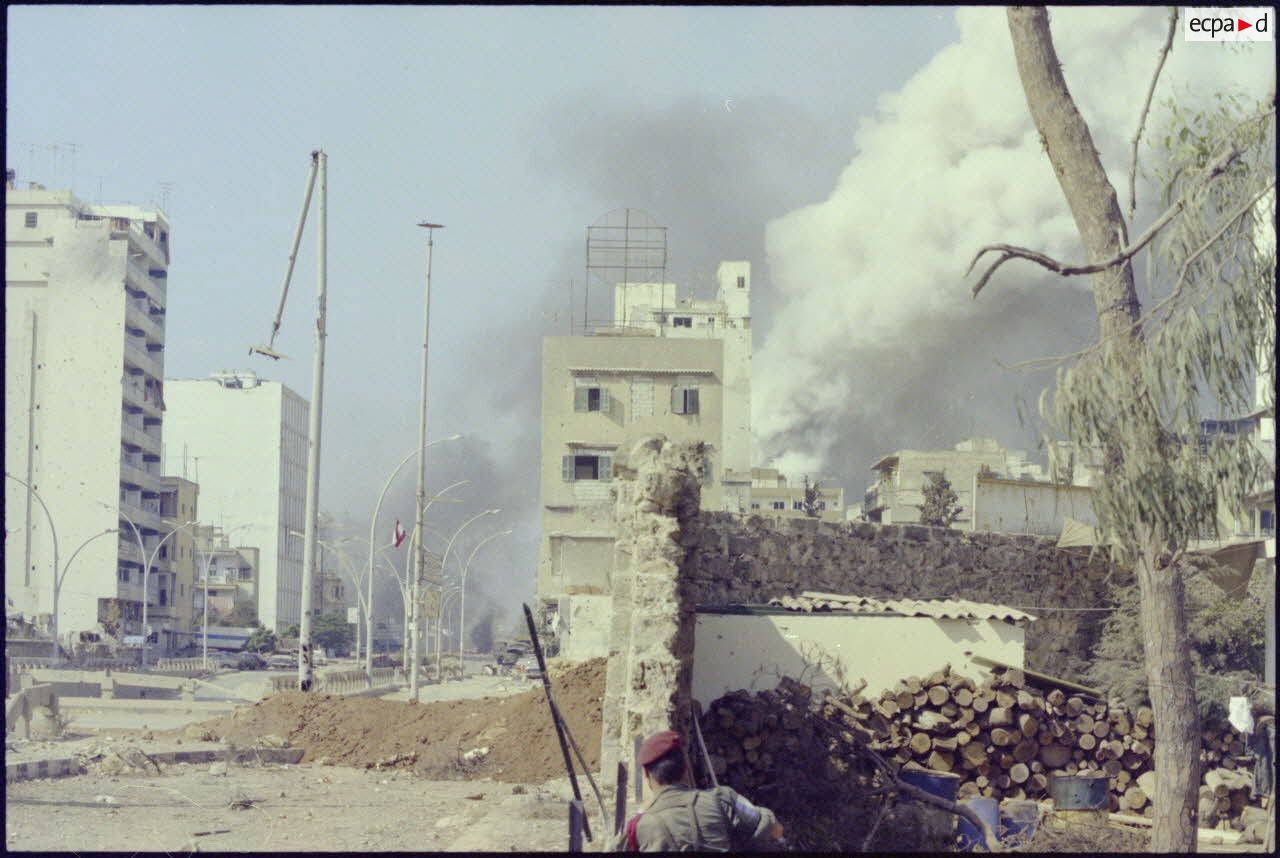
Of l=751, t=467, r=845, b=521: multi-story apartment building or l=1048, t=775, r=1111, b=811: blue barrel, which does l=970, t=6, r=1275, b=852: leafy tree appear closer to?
l=1048, t=775, r=1111, b=811: blue barrel

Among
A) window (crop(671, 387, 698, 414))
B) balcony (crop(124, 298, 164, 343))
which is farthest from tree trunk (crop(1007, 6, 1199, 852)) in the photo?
balcony (crop(124, 298, 164, 343))

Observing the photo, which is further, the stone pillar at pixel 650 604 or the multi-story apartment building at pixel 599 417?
the multi-story apartment building at pixel 599 417

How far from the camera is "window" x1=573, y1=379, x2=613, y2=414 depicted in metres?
63.8

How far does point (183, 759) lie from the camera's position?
22297 mm

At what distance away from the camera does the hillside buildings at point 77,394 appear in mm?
92125

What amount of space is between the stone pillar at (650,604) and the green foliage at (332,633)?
10541cm

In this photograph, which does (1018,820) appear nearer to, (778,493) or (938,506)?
(938,506)

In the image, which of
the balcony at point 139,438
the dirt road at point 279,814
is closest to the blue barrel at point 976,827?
the dirt road at point 279,814

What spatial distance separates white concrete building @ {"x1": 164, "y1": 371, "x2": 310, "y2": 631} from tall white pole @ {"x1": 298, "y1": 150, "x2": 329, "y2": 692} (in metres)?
103

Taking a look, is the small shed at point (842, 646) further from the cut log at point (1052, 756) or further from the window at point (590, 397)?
the window at point (590, 397)

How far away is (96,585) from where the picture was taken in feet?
300

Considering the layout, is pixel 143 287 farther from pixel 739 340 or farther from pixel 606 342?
pixel 606 342

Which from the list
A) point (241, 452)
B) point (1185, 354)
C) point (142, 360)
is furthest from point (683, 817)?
point (241, 452)

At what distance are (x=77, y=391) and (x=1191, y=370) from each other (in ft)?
310
